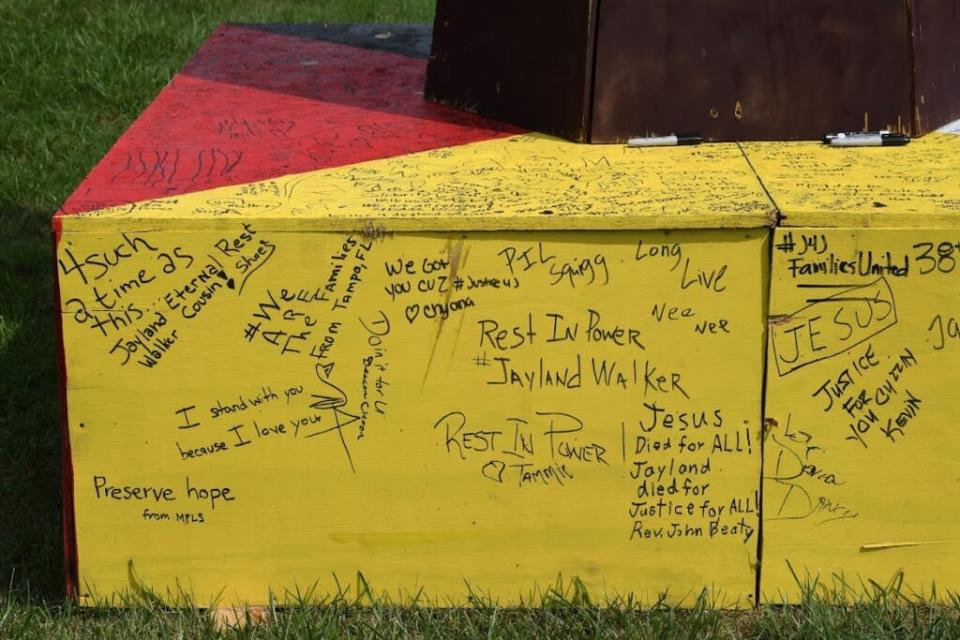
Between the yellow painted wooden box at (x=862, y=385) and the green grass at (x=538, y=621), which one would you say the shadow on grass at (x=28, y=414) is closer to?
the green grass at (x=538, y=621)

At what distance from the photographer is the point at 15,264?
16.0 ft

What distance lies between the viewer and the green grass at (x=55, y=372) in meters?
2.81

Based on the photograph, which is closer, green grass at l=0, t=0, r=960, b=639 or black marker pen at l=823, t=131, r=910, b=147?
green grass at l=0, t=0, r=960, b=639

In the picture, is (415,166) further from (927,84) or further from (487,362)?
(927,84)

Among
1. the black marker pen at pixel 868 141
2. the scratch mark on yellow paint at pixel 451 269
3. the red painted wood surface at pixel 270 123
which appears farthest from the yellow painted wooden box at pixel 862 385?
the red painted wood surface at pixel 270 123

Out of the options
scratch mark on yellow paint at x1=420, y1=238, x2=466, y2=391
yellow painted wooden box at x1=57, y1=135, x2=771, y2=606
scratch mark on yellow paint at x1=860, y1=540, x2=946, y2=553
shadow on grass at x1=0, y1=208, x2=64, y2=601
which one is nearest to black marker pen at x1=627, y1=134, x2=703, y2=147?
yellow painted wooden box at x1=57, y1=135, x2=771, y2=606

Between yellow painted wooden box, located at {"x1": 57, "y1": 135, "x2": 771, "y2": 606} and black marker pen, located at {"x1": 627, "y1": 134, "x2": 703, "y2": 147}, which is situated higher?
black marker pen, located at {"x1": 627, "y1": 134, "x2": 703, "y2": 147}

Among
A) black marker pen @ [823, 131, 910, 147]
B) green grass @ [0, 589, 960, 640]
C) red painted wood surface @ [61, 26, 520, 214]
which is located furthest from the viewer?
black marker pen @ [823, 131, 910, 147]

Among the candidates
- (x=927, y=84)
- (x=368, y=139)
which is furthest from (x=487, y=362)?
(x=927, y=84)

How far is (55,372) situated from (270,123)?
1202 mm

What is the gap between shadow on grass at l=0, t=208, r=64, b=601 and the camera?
3201mm

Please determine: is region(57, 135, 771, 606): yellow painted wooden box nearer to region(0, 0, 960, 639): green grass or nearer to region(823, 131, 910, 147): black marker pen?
region(0, 0, 960, 639): green grass

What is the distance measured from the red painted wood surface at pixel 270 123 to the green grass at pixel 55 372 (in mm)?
892

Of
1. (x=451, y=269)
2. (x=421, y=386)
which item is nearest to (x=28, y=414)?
(x=421, y=386)
